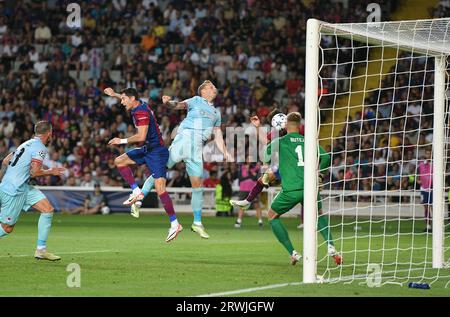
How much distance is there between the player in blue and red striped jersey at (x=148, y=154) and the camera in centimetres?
1527

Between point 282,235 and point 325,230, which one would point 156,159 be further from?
point 325,230

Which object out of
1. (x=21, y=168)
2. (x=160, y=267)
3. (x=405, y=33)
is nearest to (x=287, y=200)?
(x=160, y=267)

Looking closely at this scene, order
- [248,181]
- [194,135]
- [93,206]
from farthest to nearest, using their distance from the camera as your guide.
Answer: [93,206]
[248,181]
[194,135]

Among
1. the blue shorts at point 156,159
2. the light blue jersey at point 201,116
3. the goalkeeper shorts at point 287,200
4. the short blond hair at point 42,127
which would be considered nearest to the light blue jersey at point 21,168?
the short blond hair at point 42,127

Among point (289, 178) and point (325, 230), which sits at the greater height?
point (289, 178)

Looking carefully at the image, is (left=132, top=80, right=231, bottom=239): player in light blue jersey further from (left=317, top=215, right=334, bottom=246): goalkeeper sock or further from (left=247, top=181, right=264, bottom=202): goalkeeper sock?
(left=317, top=215, right=334, bottom=246): goalkeeper sock

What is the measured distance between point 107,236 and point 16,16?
742 inches

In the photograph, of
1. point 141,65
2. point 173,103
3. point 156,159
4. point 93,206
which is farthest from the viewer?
point 141,65

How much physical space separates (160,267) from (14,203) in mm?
2320

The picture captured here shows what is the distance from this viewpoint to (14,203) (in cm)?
1313

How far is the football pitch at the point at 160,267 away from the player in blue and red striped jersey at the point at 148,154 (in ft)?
2.68

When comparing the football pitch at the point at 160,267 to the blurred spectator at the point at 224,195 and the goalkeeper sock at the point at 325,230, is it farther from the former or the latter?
the blurred spectator at the point at 224,195

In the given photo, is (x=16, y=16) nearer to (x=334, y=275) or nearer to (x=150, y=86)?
(x=150, y=86)

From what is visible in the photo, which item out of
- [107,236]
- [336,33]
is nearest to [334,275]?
[336,33]
